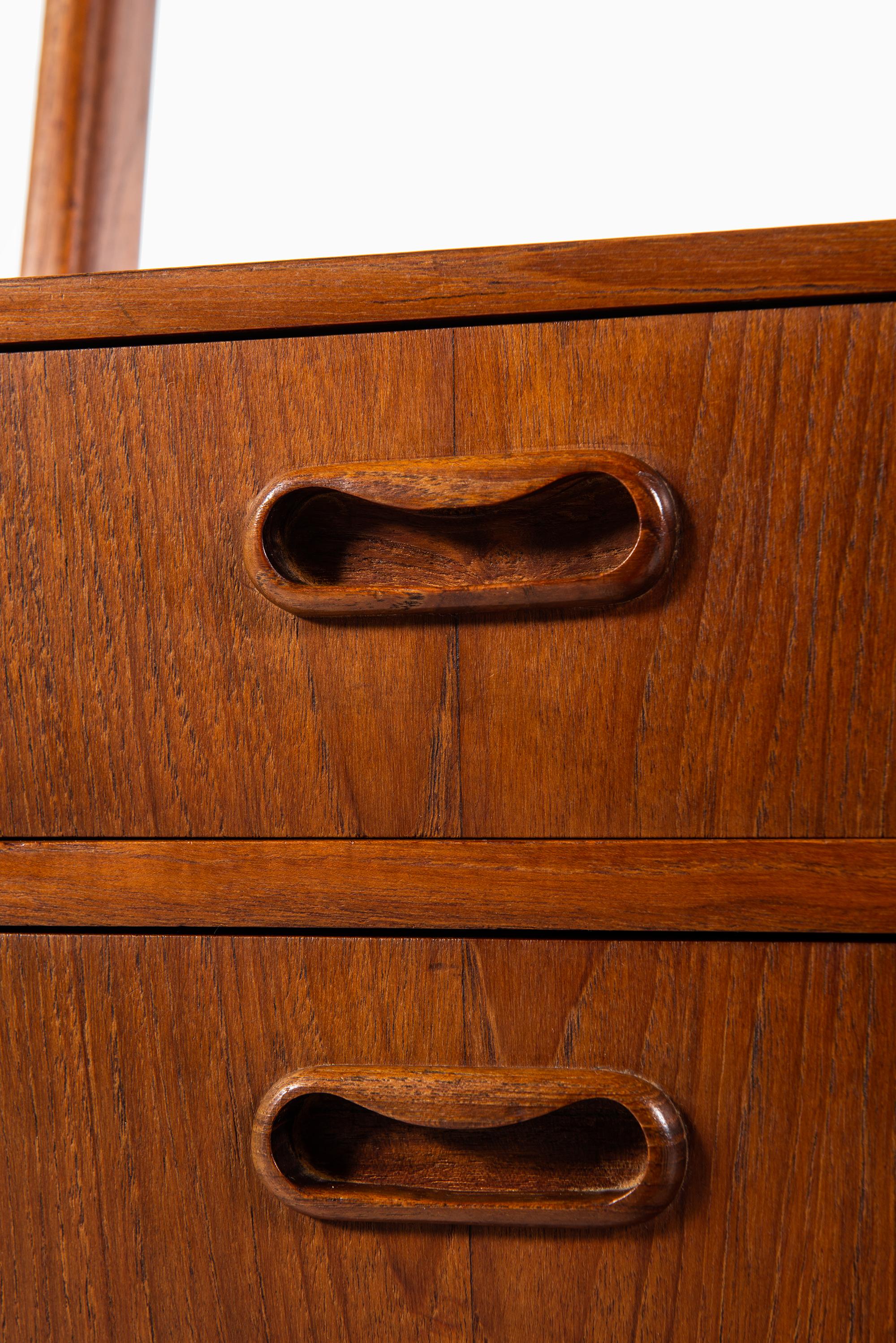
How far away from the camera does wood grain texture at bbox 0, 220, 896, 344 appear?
11.0 inches

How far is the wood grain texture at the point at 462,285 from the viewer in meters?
0.28

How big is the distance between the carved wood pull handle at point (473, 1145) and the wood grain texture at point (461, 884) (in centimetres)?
5

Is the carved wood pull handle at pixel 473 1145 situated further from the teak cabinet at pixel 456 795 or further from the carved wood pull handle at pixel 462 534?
the carved wood pull handle at pixel 462 534

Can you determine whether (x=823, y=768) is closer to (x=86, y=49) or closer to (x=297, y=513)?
(x=297, y=513)

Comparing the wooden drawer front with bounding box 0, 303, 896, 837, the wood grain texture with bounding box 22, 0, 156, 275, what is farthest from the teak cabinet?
the wood grain texture with bounding box 22, 0, 156, 275

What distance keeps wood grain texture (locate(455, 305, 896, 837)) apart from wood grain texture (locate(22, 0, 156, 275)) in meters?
0.41

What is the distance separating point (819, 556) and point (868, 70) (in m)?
0.44

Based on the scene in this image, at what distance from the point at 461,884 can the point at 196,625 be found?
4.5 inches

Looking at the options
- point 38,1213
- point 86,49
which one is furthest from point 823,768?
point 86,49

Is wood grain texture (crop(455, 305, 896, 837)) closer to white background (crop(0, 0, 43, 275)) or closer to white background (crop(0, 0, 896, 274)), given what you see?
white background (crop(0, 0, 896, 274))

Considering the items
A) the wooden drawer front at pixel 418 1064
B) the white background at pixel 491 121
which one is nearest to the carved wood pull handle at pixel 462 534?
the wooden drawer front at pixel 418 1064

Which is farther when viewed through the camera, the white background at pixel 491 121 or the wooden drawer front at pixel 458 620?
the white background at pixel 491 121

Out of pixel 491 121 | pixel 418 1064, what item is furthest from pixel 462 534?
pixel 491 121

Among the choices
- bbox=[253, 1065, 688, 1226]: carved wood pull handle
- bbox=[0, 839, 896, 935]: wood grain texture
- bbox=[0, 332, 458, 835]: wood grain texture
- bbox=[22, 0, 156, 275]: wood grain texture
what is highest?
bbox=[22, 0, 156, 275]: wood grain texture
